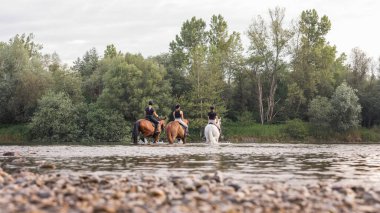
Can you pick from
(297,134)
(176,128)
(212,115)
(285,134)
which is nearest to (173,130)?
(176,128)

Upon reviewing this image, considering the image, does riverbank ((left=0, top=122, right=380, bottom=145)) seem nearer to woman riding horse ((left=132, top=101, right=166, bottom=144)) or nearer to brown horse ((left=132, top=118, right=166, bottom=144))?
woman riding horse ((left=132, top=101, right=166, bottom=144))

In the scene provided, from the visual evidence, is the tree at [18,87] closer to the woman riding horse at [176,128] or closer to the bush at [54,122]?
the bush at [54,122]

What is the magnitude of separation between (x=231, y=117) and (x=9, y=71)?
1426 inches

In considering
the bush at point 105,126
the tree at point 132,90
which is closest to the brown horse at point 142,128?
the bush at point 105,126

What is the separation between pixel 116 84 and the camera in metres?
70.2

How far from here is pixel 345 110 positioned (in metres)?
A: 70.0

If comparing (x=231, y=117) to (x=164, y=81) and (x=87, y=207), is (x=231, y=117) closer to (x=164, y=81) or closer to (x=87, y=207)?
(x=164, y=81)

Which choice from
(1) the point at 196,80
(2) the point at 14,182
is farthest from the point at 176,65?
(2) the point at 14,182

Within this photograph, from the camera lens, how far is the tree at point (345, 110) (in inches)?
2768

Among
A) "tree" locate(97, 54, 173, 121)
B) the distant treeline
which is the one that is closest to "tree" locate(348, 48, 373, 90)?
the distant treeline

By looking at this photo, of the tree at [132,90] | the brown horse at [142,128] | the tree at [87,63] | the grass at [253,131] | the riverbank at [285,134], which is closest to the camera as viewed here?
the brown horse at [142,128]

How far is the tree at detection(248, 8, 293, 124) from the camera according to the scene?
80062 millimetres

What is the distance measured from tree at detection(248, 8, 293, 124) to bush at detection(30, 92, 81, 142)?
29303mm

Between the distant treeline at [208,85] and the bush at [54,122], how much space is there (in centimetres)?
13
